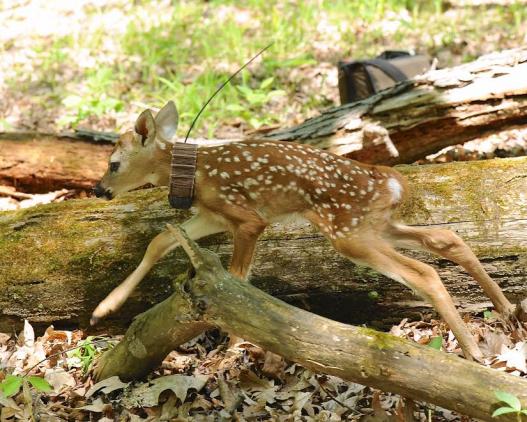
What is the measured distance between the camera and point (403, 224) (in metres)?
5.24

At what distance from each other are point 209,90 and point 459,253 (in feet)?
16.8

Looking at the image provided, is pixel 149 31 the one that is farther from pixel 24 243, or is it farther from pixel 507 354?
pixel 507 354

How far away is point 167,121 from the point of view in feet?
17.3

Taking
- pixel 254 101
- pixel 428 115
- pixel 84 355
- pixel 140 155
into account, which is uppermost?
pixel 428 115

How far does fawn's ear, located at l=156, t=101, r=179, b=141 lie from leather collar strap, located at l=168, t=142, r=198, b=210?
0.42 m

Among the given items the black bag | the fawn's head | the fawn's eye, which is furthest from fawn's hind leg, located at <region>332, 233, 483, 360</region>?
the black bag

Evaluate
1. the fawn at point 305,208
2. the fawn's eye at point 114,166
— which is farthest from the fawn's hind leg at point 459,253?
the fawn's eye at point 114,166

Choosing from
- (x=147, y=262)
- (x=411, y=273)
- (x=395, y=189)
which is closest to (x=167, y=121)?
(x=147, y=262)

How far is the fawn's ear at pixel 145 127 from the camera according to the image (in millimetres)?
5098

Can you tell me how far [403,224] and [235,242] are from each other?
1241 mm

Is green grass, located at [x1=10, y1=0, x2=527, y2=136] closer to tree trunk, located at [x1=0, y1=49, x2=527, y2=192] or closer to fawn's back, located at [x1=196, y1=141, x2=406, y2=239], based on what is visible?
tree trunk, located at [x1=0, y1=49, x2=527, y2=192]

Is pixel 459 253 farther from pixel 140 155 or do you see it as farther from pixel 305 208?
pixel 140 155

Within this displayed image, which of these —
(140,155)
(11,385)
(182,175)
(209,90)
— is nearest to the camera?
(11,385)

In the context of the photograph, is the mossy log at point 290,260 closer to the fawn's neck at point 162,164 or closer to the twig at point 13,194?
the fawn's neck at point 162,164
